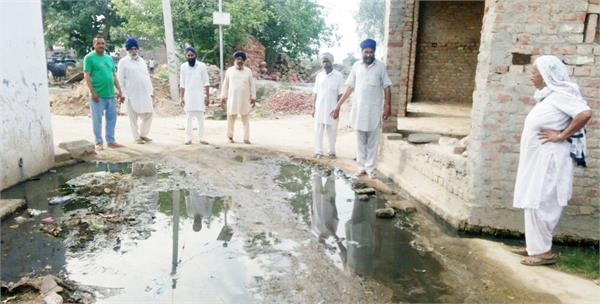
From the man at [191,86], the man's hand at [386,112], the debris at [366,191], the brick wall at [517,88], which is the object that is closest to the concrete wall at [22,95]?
the man at [191,86]

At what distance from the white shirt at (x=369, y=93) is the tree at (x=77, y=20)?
19.6 meters

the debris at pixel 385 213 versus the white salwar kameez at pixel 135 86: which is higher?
the white salwar kameez at pixel 135 86

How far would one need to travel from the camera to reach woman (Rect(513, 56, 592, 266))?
3.61 meters

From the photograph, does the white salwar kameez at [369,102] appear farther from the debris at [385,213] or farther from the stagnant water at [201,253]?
the debris at [385,213]

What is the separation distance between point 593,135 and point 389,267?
2.45 metres

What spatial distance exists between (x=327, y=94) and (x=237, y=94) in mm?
1954

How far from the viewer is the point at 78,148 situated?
23.8 ft

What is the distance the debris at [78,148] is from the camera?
7176mm

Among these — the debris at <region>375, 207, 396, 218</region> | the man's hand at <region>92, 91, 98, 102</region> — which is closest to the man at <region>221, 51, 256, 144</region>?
the man's hand at <region>92, 91, 98, 102</region>

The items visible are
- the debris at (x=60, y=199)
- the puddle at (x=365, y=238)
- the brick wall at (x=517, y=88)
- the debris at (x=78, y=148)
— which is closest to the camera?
the puddle at (x=365, y=238)

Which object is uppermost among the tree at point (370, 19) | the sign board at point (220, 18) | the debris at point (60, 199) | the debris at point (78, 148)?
the tree at point (370, 19)

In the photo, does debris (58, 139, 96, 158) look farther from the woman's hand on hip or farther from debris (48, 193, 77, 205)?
the woman's hand on hip

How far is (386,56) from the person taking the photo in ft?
24.1

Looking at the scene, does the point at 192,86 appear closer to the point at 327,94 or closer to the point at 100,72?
the point at 100,72
